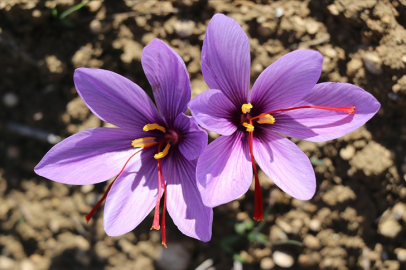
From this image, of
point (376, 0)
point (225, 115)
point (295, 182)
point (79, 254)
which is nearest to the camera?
point (295, 182)

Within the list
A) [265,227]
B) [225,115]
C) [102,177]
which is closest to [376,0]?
[225,115]

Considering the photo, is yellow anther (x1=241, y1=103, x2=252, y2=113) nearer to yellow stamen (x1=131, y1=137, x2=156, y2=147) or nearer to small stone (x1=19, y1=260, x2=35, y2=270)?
yellow stamen (x1=131, y1=137, x2=156, y2=147)

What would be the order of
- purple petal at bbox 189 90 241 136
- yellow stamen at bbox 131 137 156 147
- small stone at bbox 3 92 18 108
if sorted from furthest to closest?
1. small stone at bbox 3 92 18 108
2. yellow stamen at bbox 131 137 156 147
3. purple petal at bbox 189 90 241 136

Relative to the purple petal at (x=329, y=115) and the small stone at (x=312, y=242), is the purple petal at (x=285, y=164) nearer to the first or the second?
the purple petal at (x=329, y=115)

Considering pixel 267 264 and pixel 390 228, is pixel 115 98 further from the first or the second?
pixel 390 228

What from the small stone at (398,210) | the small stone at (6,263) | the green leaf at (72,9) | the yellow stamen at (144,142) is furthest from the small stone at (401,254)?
the small stone at (6,263)

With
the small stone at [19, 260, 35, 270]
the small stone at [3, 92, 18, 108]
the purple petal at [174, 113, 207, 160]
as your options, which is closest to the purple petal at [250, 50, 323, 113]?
the purple petal at [174, 113, 207, 160]

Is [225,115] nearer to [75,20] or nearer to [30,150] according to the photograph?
[75,20]
